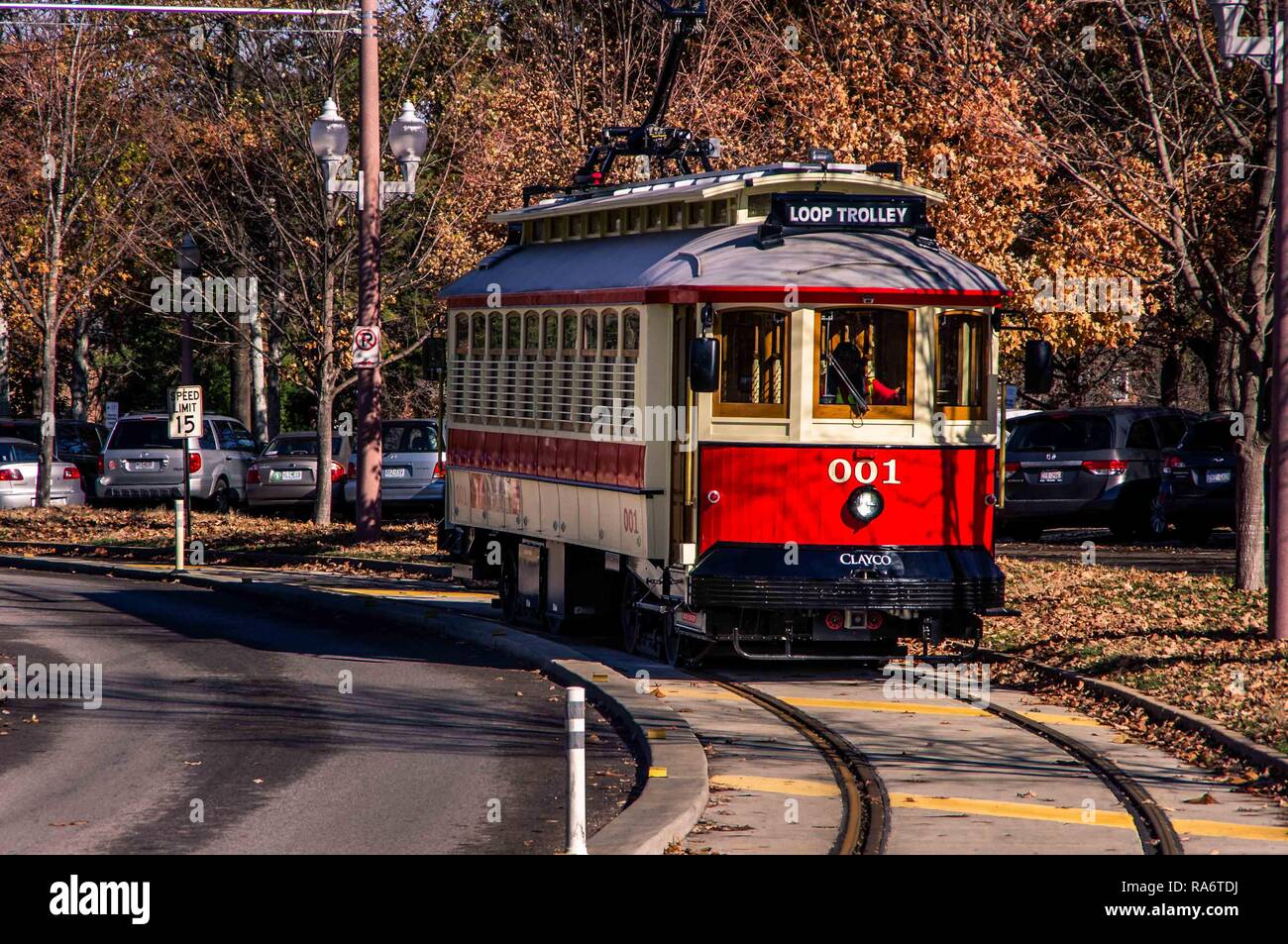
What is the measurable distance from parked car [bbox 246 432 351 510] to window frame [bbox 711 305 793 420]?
16.8 metres

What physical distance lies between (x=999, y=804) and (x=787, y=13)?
2278 centimetres

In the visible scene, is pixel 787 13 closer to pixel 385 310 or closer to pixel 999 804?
pixel 385 310

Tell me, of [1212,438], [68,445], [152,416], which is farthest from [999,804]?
[68,445]

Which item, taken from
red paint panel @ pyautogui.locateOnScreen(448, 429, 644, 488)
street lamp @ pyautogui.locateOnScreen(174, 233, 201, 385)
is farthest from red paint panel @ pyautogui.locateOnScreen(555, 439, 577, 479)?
street lamp @ pyautogui.locateOnScreen(174, 233, 201, 385)

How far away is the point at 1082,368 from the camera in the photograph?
1615 inches

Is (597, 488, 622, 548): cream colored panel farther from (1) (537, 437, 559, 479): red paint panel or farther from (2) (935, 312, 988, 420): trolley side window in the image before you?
(2) (935, 312, 988, 420): trolley side window

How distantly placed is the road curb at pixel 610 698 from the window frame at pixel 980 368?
3.31 metres

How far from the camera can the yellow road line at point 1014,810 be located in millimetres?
9383

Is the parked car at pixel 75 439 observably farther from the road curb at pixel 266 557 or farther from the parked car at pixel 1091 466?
the parked car at pixel 1091 466

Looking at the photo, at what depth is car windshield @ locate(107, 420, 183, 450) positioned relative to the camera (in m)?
32.8

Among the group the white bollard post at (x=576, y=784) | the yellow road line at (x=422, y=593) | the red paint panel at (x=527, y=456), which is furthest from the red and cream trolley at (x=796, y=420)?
the yellow road line at (x=422, y=593)

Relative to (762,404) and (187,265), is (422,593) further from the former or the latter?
(187,265)

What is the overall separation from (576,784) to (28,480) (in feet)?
88.2

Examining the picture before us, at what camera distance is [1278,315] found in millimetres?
14641
